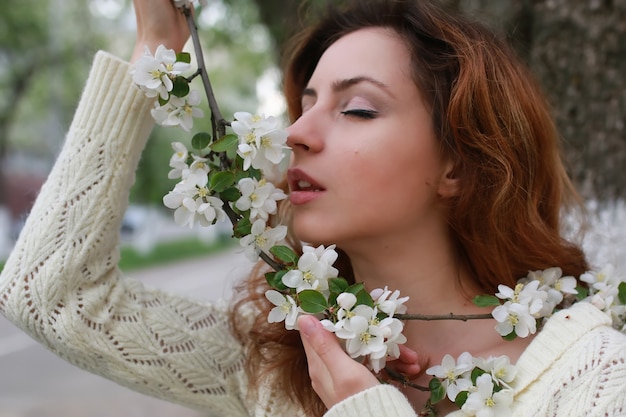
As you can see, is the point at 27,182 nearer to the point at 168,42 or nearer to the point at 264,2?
the point at 264,2

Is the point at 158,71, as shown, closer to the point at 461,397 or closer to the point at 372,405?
the point at 372,405

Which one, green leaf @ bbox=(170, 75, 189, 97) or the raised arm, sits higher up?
green leaf @ bbox=(170, 75, 189, 97)

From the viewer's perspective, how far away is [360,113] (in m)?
1.68

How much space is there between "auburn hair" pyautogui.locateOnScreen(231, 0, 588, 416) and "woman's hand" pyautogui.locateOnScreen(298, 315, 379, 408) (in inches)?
14.0

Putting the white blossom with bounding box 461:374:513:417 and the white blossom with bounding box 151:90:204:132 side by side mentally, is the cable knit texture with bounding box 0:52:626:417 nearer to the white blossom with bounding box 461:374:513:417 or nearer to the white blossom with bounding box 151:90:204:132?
the white blossom with bounding box 461:374:513:417

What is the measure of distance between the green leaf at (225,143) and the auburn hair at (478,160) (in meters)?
0.54

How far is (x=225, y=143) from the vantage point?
5.01 feet

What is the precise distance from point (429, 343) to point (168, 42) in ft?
3.58

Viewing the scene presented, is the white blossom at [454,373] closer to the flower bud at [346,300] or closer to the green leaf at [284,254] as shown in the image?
the flower bud at [346,300]

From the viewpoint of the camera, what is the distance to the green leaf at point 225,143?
4.99ft

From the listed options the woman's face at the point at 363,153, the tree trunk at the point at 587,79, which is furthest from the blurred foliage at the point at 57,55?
the woman's face at the point at 363,153

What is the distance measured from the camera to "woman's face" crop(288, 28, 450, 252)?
5.35 feet

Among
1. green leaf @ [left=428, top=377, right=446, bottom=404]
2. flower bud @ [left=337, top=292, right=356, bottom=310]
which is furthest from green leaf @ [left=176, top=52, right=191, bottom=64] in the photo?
green leaf @ [left=428, top=377, right=446, bottom=404]

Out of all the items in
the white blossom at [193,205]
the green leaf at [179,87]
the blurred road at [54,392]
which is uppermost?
the green leaf at [179,87]
